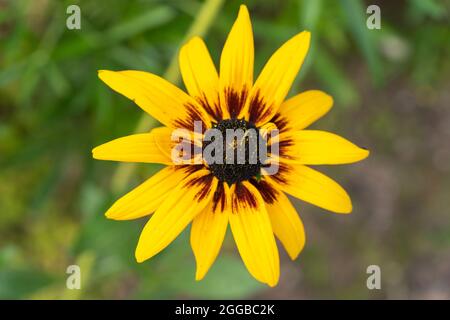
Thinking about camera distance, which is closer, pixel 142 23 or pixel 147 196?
pixel 147 196

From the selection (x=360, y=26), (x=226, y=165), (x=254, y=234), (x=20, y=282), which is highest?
(x=360, y=26)

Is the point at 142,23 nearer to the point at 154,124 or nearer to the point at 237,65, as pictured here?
the point at 154,124

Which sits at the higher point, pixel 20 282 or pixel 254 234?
pixel 254 234

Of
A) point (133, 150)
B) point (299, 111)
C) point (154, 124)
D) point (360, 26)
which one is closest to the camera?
point (133, 150)

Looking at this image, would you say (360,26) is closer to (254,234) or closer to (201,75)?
(201,75)

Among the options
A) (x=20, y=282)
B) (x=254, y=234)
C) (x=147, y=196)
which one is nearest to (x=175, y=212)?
(x=147, y=196)

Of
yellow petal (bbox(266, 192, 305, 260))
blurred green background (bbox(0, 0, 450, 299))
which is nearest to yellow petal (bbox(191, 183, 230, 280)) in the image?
yellow petal (bbox(266, 192, 305, 260))

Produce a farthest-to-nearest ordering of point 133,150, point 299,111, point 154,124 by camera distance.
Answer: point 154,124 < point 299,111 < point 133,150

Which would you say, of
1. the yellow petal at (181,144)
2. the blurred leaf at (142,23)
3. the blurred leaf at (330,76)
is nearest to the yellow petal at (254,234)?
the yellow petal at (181,144)
